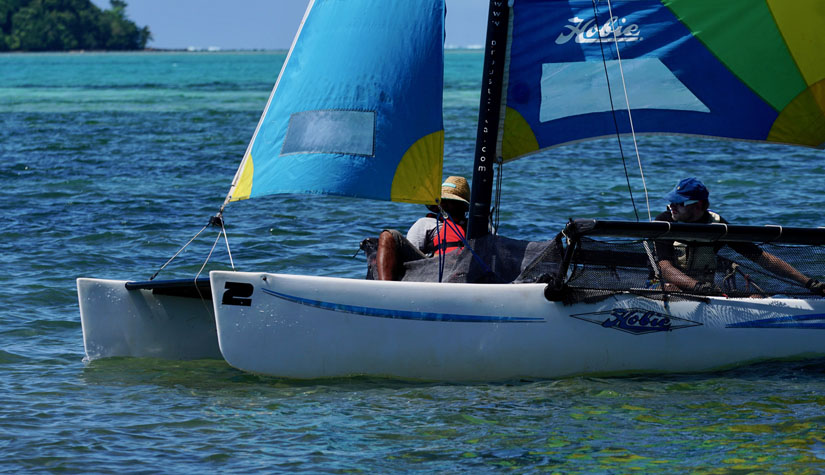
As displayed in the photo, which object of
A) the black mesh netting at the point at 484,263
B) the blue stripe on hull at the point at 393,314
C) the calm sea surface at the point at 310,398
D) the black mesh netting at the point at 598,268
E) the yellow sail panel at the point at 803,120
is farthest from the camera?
the yellow sail panel at the point at 803,120

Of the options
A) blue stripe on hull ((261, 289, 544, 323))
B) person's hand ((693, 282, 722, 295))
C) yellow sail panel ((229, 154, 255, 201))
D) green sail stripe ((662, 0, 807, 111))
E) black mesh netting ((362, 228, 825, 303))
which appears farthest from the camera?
green sail stripe ((662, 0, 807, 111))

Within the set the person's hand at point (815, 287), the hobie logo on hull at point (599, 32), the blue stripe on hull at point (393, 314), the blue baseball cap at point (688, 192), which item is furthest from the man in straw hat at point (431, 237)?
the person's hand at point (815, 287)

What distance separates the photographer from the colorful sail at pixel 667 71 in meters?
8.41

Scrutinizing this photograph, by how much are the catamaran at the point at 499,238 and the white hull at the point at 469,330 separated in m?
0.01

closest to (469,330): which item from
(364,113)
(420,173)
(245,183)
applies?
(420,173)

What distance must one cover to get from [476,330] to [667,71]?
266 centimetres

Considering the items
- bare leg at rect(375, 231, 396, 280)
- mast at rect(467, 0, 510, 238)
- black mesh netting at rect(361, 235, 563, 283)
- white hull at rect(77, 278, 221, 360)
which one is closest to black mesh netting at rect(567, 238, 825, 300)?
black mesh netting at rect(361, 235, 563, 283)

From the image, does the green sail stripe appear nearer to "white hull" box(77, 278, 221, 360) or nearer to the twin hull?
the twin hull

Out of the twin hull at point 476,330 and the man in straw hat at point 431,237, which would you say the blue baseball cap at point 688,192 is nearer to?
the twin hull at point 476,330

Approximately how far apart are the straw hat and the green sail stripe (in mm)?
2042

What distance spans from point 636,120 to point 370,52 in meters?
2.27

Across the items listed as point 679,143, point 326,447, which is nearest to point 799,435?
point 326,447

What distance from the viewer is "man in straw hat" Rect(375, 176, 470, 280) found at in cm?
814

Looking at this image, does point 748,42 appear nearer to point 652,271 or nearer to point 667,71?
point 667,71
